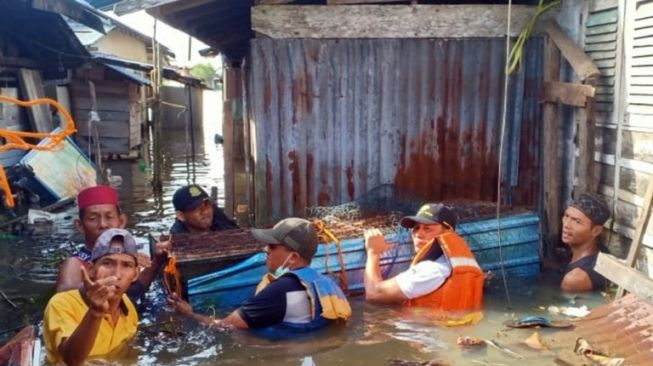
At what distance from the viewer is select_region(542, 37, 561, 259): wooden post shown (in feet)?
25.7

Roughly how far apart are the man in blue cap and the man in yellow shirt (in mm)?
2632

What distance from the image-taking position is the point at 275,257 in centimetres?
540

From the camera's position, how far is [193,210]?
730 centimetres

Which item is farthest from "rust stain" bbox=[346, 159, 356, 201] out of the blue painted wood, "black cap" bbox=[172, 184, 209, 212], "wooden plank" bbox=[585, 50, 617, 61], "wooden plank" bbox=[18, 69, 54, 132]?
"wooden plank" bbox=[18, 69, 54, 132]

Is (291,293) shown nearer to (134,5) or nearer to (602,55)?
(134,5)

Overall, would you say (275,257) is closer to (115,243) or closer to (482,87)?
(115,243)

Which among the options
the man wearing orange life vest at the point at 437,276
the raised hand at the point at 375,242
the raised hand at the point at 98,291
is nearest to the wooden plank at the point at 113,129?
the raised hand at the point at 375,242

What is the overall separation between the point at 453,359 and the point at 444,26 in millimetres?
4174

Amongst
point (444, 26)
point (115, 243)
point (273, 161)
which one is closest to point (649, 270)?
point (444, 26)

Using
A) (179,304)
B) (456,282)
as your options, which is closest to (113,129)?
(179,304)

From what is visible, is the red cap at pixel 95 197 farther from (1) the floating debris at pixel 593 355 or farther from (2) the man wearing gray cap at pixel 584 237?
(2) the man wearing gray cap at pixel 584 237

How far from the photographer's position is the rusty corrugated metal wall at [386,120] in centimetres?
809

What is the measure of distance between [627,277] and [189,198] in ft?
13.8

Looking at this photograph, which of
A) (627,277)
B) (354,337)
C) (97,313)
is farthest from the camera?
(354,337)
